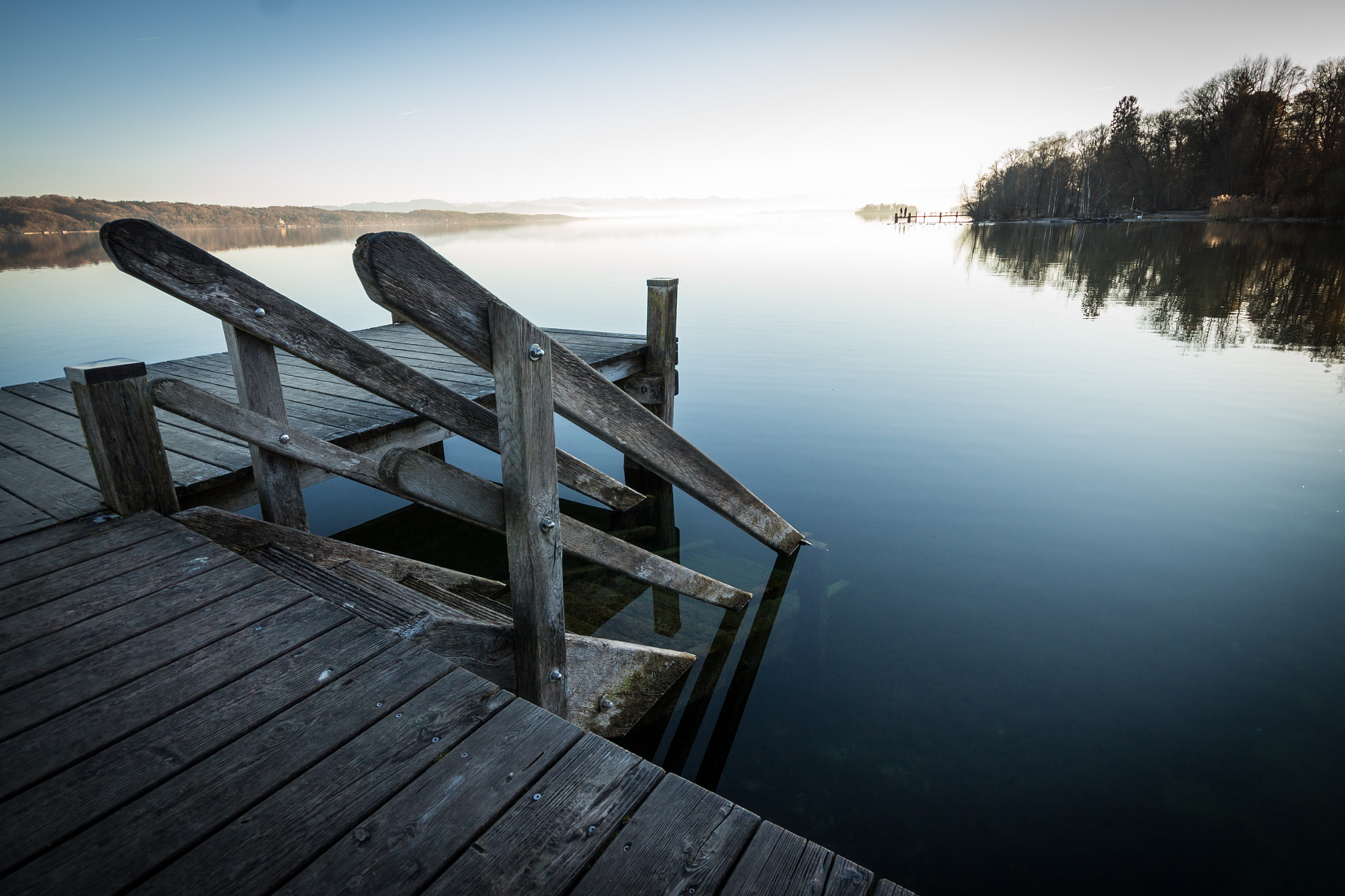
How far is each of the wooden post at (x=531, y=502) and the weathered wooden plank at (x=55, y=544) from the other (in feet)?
5.74

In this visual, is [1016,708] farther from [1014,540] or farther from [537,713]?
[537,713]

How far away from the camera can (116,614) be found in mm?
2357

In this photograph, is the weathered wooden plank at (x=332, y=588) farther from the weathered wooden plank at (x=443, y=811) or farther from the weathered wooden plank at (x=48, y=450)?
the weathered wooden plank at (x=48, y=450)

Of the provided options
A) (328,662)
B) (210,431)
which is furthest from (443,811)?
(210,431)

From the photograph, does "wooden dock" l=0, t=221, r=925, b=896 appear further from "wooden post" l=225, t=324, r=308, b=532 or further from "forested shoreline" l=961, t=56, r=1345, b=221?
"forested shoreline" l=961, t=56, r=1345, b=221

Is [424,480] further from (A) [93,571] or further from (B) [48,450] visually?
(B) [48,450]

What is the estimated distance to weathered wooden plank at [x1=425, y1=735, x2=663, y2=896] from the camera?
1490 millimetres

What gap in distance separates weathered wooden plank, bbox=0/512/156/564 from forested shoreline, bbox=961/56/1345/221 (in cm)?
6251

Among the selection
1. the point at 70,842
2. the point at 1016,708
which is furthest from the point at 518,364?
the point at 1016,708

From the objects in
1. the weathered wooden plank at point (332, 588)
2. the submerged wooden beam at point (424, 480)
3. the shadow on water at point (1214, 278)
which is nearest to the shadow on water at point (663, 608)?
the submerged wooden beam at point (424, 480)

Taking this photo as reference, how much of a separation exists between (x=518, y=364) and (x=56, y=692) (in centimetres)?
170

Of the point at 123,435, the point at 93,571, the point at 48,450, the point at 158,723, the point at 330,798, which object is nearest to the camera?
the point at 330,798

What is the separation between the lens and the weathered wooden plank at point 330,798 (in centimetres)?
145

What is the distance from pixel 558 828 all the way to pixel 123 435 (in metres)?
2.61
